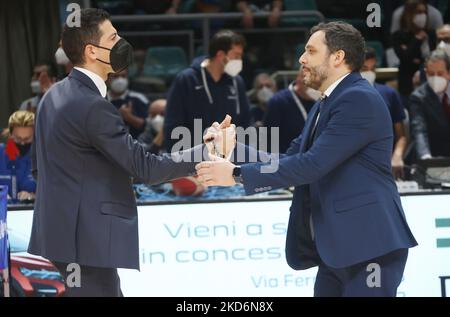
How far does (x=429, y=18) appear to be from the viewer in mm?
10875

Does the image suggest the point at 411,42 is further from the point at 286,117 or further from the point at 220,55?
the point at 220,55

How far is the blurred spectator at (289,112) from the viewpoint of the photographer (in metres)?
8.95

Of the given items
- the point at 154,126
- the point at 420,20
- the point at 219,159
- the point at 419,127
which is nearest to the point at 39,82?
the point at 154,126

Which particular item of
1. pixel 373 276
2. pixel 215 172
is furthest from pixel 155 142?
pixel 373 276

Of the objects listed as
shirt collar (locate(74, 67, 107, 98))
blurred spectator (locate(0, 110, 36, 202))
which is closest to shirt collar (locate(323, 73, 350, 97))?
shirt collar (locate(74, 67, 107, 98))

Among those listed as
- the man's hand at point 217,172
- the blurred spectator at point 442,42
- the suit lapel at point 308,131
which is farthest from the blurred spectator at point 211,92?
the suit lapel at point 308,131

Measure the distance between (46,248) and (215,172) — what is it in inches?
39.7

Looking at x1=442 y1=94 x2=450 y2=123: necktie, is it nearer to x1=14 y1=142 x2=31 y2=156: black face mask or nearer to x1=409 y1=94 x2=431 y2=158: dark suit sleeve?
x1=409 y1=94 x2=431 y2=158: dark suit sleeve

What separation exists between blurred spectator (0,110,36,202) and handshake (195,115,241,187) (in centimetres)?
223

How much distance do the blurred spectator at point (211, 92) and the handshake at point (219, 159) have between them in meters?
2.99

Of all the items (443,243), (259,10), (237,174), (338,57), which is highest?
(338,57)

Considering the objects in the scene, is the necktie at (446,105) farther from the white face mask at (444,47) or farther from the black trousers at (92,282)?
the black trousers at (92,282)

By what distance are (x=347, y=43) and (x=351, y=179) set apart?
0.75 metres

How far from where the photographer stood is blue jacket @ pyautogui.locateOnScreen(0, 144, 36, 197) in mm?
7797
